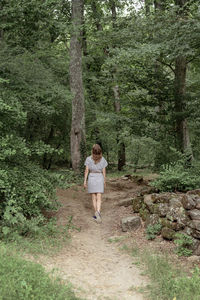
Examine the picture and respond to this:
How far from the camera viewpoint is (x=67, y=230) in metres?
6.93

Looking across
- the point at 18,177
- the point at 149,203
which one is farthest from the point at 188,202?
the point at 18,177

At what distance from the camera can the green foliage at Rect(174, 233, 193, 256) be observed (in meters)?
5.68

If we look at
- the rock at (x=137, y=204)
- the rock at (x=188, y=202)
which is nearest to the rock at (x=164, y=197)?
the rock at (x=188, y=202)

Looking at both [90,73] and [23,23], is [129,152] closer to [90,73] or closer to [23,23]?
[90,73]

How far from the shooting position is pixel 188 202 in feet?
21.2

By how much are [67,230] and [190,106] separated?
6000 mm

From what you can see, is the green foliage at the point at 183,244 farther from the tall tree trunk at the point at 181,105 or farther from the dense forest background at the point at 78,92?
the tall tree trunk at the point at 181,105

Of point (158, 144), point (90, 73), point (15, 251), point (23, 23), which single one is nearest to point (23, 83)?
point (23, 23)

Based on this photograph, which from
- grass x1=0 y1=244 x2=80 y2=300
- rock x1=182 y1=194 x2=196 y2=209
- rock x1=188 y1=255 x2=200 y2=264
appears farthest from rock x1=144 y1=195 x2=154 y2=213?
grass x1=0 y1=244 x2=80 y2=300

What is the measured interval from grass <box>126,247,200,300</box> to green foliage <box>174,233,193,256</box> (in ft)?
1.10

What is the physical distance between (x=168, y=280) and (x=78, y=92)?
1025 cm

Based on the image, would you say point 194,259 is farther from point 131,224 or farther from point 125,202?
point 125,202

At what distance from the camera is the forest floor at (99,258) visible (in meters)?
4.52

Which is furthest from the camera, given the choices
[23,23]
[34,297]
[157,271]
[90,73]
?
[90,73]
